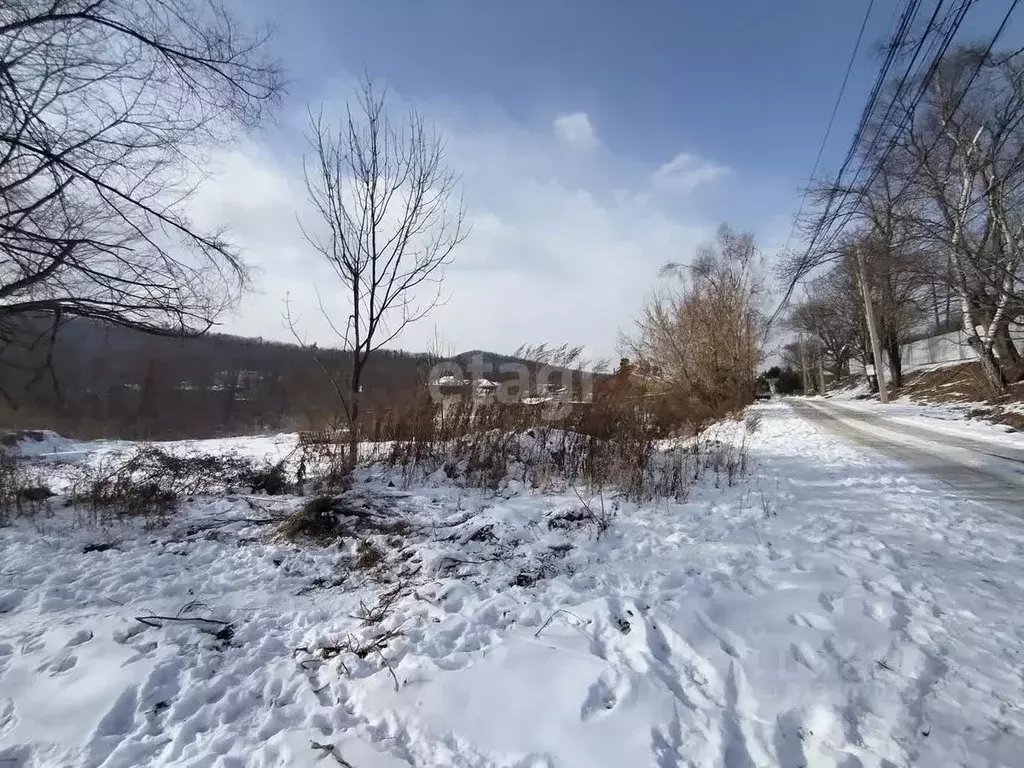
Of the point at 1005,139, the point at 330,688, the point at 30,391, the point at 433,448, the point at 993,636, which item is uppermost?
the point at 1005,139

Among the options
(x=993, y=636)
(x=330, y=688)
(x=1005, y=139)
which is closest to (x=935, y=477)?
(x=993, y=636)

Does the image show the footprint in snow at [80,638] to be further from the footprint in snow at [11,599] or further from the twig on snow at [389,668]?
the twig on snow at [389,668]

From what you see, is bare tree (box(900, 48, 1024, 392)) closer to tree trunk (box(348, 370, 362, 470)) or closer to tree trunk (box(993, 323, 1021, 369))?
tree trunk (box(993, 323, 1021, 369))

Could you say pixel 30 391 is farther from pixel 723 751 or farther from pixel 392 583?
pixel 723 751

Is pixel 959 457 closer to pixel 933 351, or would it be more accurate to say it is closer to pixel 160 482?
pixel 160 482

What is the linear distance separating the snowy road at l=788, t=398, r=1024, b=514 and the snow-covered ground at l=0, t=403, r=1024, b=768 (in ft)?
3.36

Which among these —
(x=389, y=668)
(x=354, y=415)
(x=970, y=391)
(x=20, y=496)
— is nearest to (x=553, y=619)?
(x=389, y=668)

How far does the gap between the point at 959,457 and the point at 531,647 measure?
7488 mm

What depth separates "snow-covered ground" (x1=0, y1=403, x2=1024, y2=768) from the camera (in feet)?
5.76

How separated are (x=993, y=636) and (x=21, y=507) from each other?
7902 millimetres

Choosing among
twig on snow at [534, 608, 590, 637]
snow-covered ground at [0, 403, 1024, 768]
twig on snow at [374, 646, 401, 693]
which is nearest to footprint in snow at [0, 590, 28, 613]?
snow-covered ground at [0, 403, 1024, 768]

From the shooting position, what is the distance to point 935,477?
5.34 metres

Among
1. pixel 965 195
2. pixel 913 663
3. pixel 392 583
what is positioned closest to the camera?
pixel 913 663

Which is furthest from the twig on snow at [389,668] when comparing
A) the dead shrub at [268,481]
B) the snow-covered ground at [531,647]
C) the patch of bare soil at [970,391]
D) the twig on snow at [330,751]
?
the patch of bare soil at [970,391]
